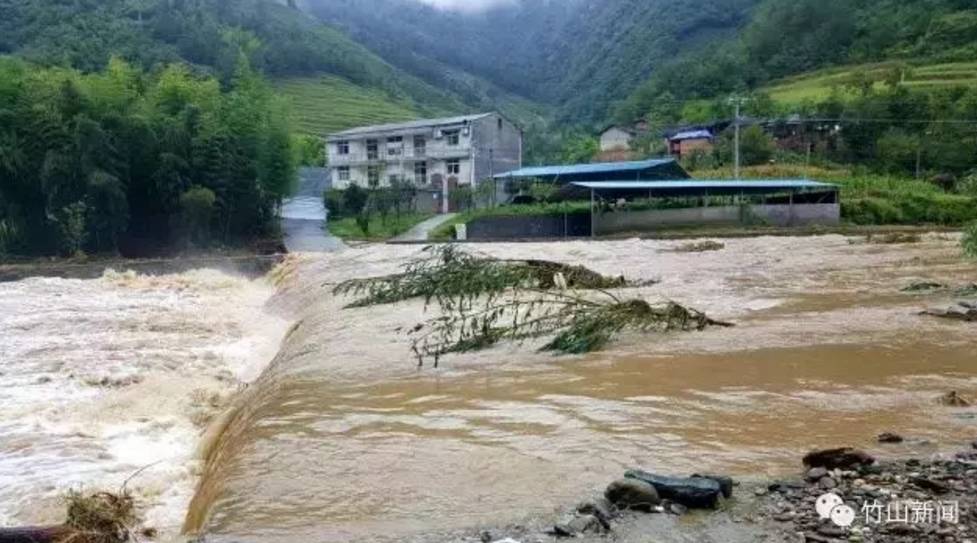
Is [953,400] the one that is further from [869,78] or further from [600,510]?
[869,78]

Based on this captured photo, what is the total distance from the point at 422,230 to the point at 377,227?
9.67 ft

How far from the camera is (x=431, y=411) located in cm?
761

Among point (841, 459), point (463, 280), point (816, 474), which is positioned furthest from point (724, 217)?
point (816, 474)

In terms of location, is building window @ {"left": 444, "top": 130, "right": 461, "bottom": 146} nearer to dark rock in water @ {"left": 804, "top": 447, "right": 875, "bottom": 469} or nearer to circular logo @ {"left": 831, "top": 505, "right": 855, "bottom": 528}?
dark rock in water @ {"left": 804, "top": 447, "right": 875, "bottom": 469}

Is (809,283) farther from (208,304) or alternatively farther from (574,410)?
(208,304)

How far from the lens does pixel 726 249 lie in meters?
27.3

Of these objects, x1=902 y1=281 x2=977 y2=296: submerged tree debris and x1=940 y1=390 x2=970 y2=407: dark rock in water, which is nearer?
x1=940 y1=390 x2=970 y2=407: dark rock in water

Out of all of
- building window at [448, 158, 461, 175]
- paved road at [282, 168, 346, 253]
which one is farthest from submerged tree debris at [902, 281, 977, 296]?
building window at [448, 158, 461, 175]

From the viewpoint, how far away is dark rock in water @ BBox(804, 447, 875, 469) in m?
5.16

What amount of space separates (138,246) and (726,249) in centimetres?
2438

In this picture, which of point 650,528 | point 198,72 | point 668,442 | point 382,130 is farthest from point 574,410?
point 198,72

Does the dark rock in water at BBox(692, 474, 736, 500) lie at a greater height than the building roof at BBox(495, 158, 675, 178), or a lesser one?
lesser

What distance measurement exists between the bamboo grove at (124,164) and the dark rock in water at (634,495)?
32370 millimetres

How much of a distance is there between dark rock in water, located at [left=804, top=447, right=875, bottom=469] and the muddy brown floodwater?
1.11ft
